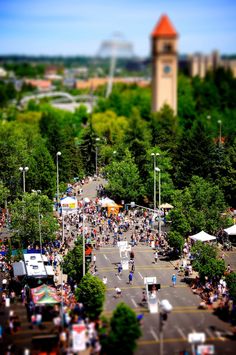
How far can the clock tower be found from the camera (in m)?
123

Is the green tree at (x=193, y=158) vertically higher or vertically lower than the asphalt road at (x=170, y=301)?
higher

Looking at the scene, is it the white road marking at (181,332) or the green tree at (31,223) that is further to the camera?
the green tree at (31,223)

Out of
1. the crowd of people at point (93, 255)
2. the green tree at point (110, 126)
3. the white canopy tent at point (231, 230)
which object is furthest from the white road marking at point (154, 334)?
the green tree at point (110, 126)

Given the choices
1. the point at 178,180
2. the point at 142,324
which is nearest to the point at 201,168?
the point at 178,180

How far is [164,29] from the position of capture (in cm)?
12375

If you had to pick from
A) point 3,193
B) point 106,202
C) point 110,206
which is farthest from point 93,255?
point 3,193

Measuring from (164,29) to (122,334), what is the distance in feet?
310

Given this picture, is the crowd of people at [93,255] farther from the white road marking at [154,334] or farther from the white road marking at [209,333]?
the white road marking at [209,333]

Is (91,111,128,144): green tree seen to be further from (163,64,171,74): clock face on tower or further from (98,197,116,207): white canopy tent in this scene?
(98,197,116,207): white canopy tent

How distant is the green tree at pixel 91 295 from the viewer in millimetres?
43219

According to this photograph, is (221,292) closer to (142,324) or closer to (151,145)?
(142,324)

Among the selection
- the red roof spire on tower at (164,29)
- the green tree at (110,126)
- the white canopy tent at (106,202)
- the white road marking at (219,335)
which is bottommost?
the white road marking at (219,335)

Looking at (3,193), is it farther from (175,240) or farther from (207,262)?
(207,262)

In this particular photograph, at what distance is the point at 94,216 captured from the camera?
69062mm
